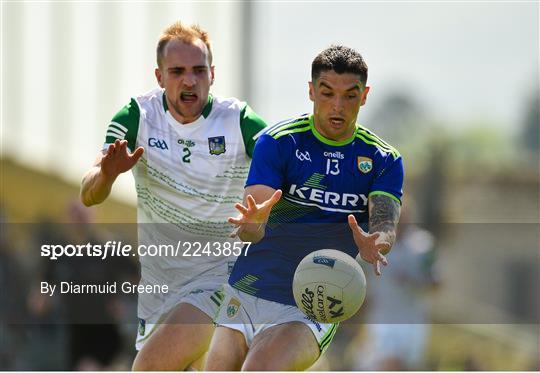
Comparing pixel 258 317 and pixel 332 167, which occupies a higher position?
pixel 332 167

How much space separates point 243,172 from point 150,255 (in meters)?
1.00

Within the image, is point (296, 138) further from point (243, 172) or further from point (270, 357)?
point (270, 357)

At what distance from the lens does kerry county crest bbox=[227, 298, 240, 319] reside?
8508mm

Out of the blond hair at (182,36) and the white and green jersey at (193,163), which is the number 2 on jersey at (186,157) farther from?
the blond hair at (182,36)

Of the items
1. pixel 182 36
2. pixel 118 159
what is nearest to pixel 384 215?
pixel 118 159

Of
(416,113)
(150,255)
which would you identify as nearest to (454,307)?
(150,255)

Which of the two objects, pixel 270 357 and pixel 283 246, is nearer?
pixel 270 357

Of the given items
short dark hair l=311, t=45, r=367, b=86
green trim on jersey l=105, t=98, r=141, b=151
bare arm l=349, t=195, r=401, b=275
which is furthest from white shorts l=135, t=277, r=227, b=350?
short dark hair l=311, t=45, r=367, b=86

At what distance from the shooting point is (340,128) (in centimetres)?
828

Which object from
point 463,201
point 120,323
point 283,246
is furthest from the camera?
point 463,201

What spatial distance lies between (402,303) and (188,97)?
5.71 meters

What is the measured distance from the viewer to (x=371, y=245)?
26.5 ft

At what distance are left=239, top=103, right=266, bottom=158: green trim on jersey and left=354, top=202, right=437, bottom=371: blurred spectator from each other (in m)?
4.66

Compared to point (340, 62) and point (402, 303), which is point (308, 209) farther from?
point (402, 303)
